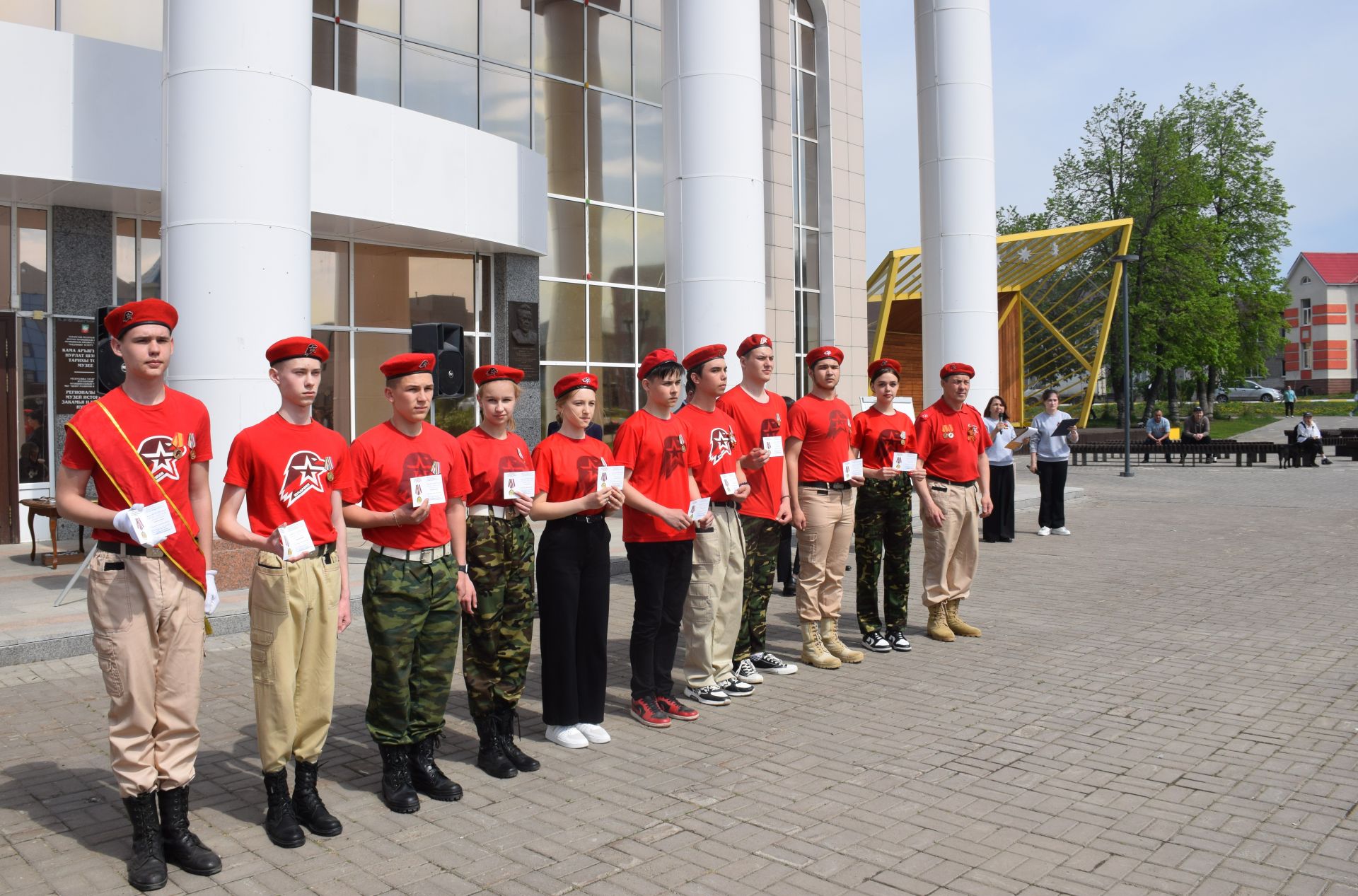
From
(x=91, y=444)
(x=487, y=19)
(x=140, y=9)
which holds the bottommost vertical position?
(x=91, y=444)

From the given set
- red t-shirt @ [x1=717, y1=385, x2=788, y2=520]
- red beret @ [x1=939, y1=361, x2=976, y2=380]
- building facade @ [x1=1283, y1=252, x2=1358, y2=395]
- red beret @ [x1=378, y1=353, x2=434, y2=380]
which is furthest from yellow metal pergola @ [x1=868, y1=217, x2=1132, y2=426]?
building facade @ [x1=1283, y1=252, x2=1358, y2=395]

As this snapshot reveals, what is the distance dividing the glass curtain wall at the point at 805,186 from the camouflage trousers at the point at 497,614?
19.3m

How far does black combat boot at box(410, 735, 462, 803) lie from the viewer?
5.03m

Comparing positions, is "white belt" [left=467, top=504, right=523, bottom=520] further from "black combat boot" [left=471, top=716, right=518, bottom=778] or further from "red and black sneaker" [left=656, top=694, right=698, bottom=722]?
"red and black sneaker" [left=656, top=694, right=698, bottom=722]

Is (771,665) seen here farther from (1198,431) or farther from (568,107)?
(1198,431)

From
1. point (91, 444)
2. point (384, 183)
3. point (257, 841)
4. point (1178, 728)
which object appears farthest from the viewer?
point (384, 183)

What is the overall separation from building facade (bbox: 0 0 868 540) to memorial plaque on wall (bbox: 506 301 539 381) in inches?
1.6

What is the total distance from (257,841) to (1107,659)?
5.63 m

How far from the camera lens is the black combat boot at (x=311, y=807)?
4594 mm

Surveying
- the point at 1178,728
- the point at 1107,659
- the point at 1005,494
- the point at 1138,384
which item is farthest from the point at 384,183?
the point at 1138,384

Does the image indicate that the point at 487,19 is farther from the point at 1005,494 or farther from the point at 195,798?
the point at 195,798

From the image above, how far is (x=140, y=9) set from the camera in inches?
545

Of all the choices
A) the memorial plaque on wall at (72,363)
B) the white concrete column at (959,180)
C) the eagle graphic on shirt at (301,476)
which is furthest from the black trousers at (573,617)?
the white concrete column at (959,180)

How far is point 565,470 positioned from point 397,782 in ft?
5.55
